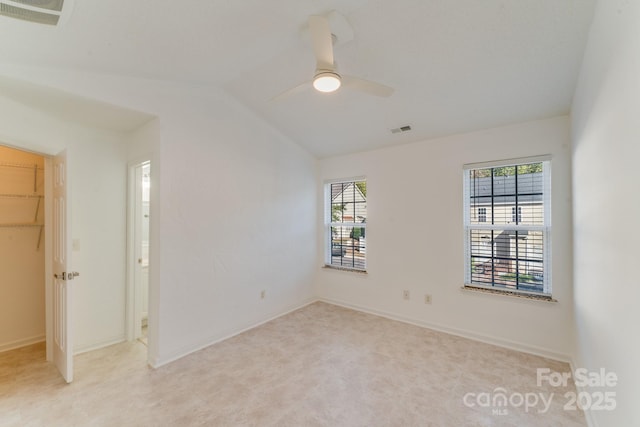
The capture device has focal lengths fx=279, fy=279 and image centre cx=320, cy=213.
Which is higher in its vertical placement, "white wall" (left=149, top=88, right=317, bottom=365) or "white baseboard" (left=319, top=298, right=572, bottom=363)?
"white wall" (left=149, top=88, right=317, bottom=365)

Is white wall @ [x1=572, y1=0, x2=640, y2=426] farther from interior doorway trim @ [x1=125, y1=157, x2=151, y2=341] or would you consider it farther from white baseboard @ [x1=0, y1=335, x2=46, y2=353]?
white baseboard @ [x1=0, y1=335, x2=46, y2=353]

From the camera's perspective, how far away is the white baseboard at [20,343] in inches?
114

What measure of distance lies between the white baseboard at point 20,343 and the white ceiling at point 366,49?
2.60m

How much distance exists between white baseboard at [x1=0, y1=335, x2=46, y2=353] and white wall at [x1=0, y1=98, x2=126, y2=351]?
670mm

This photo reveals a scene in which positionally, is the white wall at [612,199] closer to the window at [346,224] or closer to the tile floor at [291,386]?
the tile floor at [291,386]

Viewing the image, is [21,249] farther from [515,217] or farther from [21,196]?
[515,217]

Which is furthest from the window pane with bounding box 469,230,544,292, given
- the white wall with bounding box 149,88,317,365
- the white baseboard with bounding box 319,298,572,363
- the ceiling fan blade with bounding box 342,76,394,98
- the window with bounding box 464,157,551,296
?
the white wall with bounding box 149,88,317,365

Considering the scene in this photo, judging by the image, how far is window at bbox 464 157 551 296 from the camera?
2.96 metres

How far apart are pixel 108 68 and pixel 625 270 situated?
Answer: 11.6 ft

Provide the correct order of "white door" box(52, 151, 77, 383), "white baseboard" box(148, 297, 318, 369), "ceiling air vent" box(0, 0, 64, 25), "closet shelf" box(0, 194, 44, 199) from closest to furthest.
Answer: "ceiling air vent" box(0, 0, 64, 25)
"white door" box(52, 151, 77, 383)
"white baseboard" box(148, 297, 318, 369)
"closet shelf" box(0, 194, 44, 199)

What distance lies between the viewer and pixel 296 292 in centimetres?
432

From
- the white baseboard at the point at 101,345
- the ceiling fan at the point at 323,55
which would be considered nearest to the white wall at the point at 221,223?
the white baseboard at the point at 101,345

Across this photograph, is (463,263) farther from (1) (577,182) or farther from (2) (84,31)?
(2) (84,31)

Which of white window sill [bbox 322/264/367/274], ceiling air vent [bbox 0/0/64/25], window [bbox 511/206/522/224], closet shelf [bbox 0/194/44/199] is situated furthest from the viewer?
white window sill [bbox 322/264/367/274]
